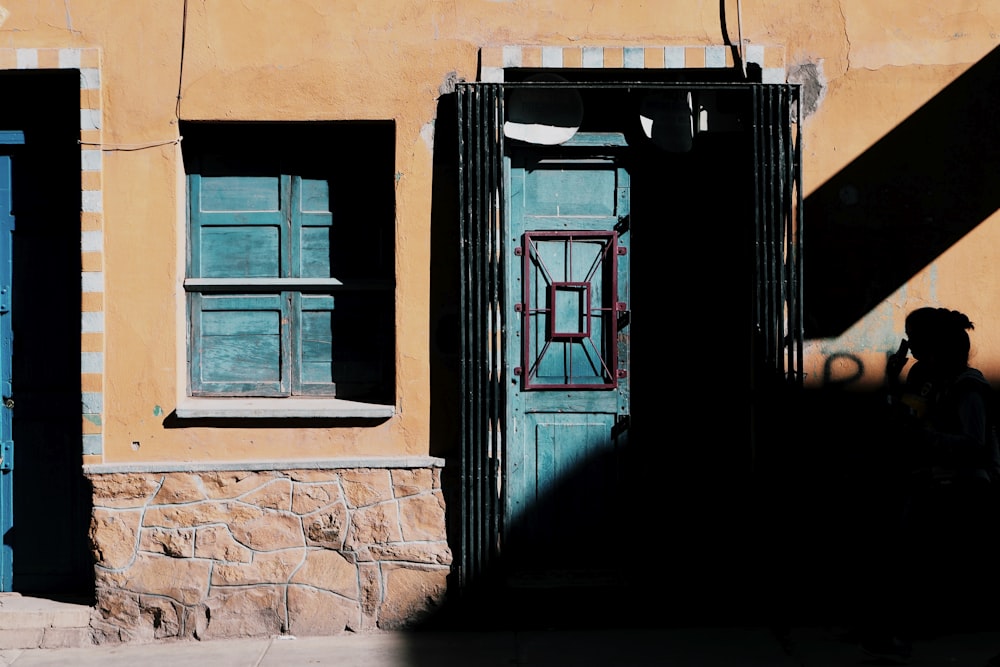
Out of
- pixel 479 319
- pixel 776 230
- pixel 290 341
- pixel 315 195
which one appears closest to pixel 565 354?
pixel 479 319

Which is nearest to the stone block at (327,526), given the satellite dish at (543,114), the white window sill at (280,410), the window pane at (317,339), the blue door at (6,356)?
the white window sill at (280,410)

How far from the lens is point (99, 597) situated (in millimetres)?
5191

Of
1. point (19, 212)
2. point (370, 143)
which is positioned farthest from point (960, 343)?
point (19, 212)

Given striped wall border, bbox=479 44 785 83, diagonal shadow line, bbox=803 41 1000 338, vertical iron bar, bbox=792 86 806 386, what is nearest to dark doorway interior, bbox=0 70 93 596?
striped wall border, bbox=479 44 785 83

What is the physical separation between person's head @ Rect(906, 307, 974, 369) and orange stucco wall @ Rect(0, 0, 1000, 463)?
2.68ft

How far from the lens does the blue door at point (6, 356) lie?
5.49m

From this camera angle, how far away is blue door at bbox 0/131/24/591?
5.49 meters

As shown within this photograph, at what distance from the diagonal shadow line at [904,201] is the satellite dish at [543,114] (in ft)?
4.62

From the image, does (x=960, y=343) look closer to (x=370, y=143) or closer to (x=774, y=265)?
(x=774, y=265)

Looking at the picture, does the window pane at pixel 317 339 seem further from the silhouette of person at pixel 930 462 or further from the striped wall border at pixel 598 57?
the silhouette of person at pixel 930 462

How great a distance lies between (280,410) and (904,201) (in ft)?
12.0

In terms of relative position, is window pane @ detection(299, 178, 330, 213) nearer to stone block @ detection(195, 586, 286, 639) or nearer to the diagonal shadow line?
stone block @ detection(195, 586, 286, 639)

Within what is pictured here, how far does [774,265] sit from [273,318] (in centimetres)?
285

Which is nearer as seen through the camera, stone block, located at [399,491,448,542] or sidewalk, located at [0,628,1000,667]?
sidewalk, located at [0,628,1000,667]
